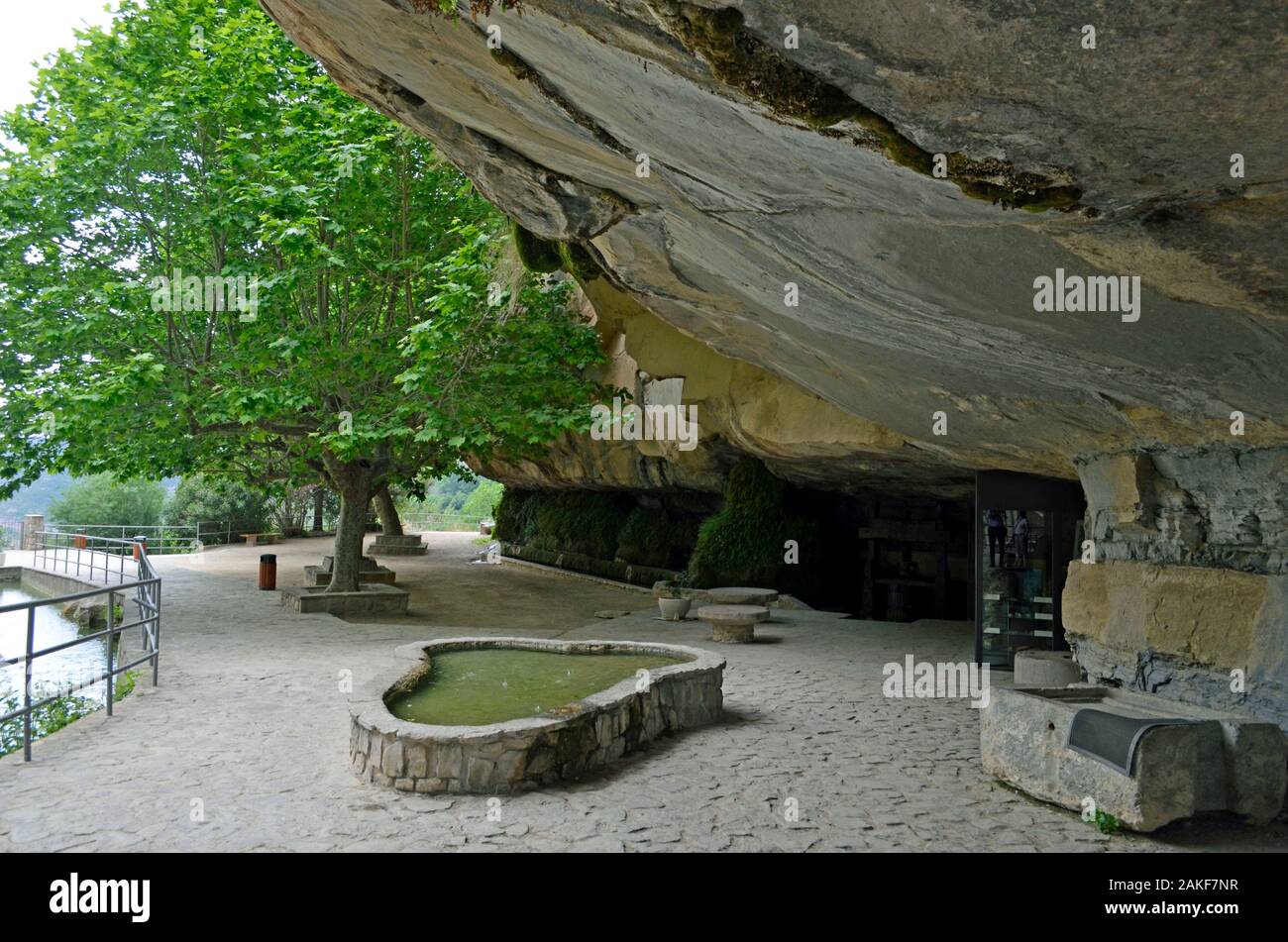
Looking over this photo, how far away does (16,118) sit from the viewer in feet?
37.7

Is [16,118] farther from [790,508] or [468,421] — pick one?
[790,508]

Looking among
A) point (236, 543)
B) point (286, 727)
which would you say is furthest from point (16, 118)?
point (236, 543)

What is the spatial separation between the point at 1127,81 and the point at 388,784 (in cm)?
508

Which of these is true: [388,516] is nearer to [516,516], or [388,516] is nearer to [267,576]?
[516,516]

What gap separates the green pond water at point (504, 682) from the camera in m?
6.42

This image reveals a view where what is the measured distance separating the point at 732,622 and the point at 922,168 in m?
8.54

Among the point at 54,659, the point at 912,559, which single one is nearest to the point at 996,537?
the point at 912,559

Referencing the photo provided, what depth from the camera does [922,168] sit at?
10.7 feet

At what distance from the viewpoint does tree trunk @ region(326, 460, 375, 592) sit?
1451cm

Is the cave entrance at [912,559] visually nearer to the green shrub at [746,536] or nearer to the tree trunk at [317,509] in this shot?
the green shrub at [746,536]

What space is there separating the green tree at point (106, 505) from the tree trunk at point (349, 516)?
2351 cm

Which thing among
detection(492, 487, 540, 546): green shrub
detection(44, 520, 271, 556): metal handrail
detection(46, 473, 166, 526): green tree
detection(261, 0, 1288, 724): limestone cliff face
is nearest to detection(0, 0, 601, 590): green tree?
detection(261, 0, 1288, 724): limestone cliff face

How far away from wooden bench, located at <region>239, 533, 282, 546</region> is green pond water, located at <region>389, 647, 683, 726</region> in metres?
24.1

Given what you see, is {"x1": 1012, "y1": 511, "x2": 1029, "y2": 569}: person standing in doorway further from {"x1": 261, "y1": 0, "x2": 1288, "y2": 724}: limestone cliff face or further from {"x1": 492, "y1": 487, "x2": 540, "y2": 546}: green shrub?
{"x1": 492, "y1": 487, "x2": 540, "y2": 546}: green shrub
